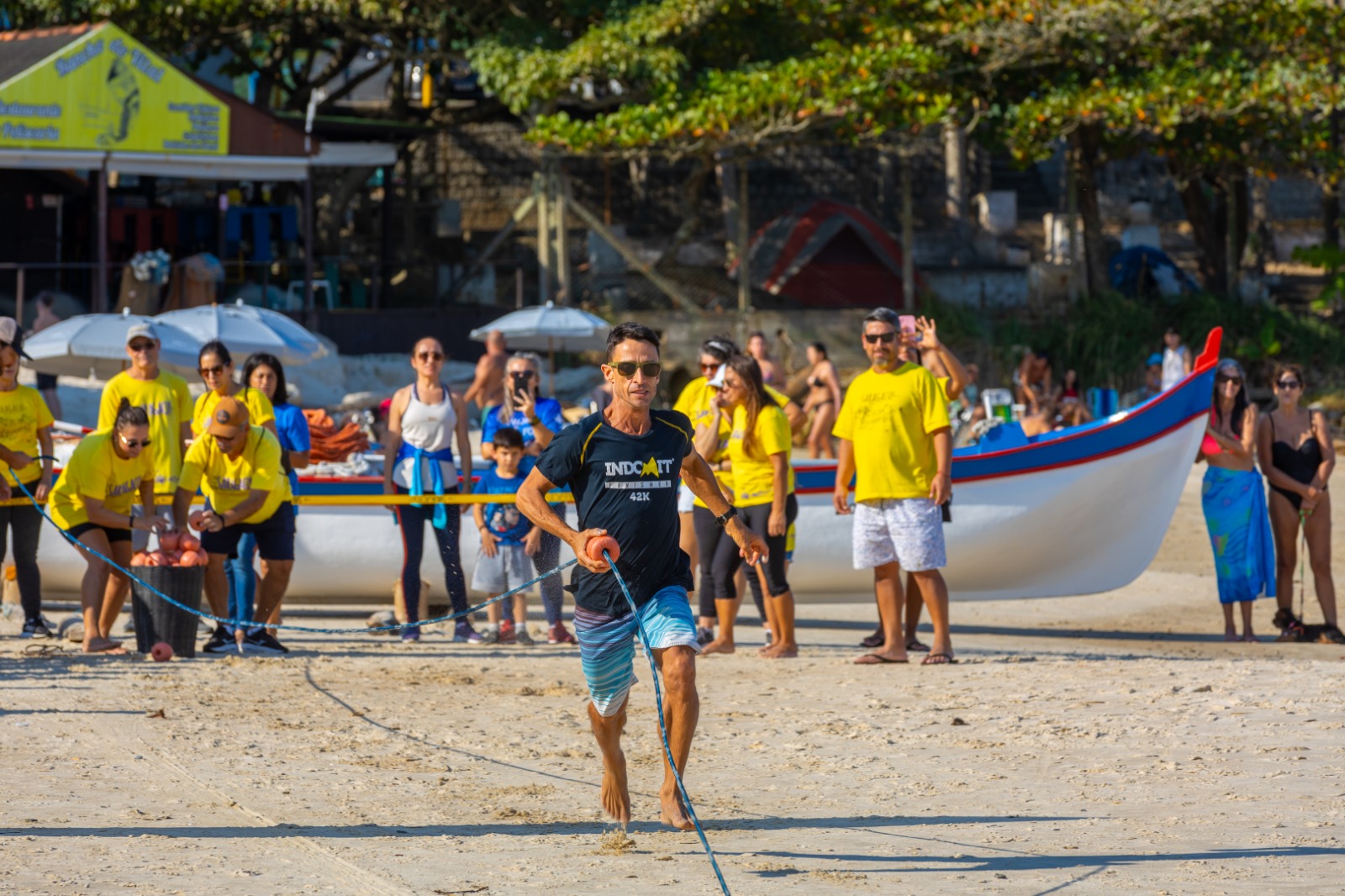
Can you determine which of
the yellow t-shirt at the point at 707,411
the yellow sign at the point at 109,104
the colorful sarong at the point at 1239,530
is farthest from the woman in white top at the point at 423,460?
the yellow sign at the point at 109,104

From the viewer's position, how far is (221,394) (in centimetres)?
953

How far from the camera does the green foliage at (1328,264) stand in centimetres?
2464

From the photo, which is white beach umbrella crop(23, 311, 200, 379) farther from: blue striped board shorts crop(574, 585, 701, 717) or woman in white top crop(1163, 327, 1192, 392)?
woman in white top crop(1163, 327, 1192, 392)

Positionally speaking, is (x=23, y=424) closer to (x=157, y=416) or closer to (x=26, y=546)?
(x=26, y=546)

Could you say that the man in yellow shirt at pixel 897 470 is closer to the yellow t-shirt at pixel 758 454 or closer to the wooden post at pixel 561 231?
the yellow t-shirt at pixel 758 454

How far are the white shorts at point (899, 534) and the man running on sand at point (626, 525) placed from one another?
3.35 m

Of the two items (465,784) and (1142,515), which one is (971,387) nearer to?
(1142,515)

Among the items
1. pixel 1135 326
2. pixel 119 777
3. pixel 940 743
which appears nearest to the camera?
pixel 119 777

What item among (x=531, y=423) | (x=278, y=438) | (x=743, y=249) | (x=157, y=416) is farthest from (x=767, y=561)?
(x=743, y=249)

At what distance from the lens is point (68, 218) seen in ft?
80.4

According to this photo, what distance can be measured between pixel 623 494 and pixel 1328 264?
21.3 m

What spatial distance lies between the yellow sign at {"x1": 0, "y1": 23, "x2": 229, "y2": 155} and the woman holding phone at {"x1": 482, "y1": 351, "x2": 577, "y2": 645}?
11.0 meters

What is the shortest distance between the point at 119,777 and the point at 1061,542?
6923 millimetres

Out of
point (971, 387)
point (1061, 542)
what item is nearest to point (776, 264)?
point (971, 387)
